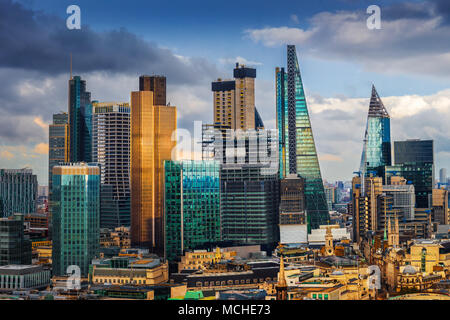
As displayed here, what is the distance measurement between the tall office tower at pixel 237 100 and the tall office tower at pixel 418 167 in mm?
5768

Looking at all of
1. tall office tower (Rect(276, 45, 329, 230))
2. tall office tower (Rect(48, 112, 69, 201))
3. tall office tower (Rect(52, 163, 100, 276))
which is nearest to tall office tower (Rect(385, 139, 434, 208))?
tall office tower (Rect(276, 45, 329, 230))

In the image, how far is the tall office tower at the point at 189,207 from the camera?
1975 cm

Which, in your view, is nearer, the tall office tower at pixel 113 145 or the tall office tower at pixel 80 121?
the tall office tower at pixel 113 145

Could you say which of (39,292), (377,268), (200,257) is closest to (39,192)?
(200,257)

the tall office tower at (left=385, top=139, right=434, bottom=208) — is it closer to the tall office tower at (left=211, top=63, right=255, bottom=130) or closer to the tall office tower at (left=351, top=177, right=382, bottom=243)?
the tall office tower at (left=351, top=177, right=382, bottom=243)

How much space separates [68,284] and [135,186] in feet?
27.6

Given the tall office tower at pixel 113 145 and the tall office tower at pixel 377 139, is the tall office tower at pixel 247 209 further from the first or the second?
the tall office tower at pixel 377 139

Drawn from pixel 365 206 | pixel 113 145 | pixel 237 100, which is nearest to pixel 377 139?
pixel 365 206

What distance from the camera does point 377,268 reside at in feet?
51.6

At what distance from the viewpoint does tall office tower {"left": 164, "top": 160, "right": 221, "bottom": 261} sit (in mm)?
19750

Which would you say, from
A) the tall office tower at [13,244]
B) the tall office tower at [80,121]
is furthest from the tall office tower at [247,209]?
the tall office tower at [80,121]

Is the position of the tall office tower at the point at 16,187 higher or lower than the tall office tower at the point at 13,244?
higher

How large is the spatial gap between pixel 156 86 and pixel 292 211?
20.0 ft
